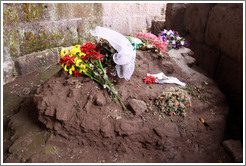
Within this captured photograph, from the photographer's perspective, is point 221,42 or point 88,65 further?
point 221,42

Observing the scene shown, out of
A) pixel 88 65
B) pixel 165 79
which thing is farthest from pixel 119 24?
pixel 88 65

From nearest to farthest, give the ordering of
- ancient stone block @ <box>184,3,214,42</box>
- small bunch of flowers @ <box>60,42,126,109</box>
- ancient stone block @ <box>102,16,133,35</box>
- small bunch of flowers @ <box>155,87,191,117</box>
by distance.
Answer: small bunch of flowers @ <box>155,87,191,117</box>
small bunch of flowers @ <box>60,42,126,109</box>
ancient stone block @ <box>184,3,214,42</box>
ancient stone block @ <box>102,16,133,35</box>

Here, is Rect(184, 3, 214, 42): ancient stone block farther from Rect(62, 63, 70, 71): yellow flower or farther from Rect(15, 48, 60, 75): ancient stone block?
Rect(15, 48, 60, 75): ancient stone block

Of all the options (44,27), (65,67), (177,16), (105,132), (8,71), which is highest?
(177,16)

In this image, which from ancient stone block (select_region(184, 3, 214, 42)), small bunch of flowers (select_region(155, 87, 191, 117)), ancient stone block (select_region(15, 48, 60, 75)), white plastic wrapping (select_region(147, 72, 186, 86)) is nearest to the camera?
small bunch of flowers (select_region(155, 87, 191, 117))

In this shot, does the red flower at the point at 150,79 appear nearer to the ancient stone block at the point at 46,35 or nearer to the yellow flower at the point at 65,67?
the yellow flower at the point at 65,67

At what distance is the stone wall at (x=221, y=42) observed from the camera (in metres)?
2.84

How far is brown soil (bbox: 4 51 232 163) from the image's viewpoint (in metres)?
Answer: 2.37

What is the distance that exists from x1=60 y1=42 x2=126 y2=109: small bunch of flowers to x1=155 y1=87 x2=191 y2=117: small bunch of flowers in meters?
0.54

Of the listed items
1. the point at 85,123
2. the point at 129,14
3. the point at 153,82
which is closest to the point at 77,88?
the point at 85,123

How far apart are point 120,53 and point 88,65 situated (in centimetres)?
47

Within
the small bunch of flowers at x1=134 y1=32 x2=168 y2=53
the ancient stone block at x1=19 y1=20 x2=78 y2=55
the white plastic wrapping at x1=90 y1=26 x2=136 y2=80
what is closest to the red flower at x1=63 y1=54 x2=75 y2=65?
the white plastic wrapping at x1=90 y1=26 x2=136 y2=80

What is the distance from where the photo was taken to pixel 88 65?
269cm

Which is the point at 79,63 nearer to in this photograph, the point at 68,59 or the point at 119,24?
the point at 68,59
